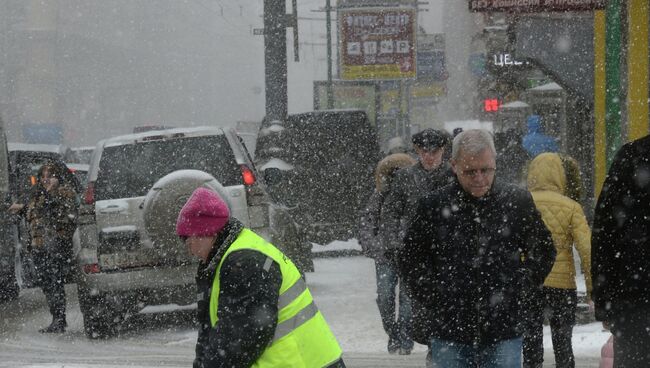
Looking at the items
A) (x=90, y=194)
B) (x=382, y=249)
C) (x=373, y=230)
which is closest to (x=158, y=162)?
(x=90, y=194)

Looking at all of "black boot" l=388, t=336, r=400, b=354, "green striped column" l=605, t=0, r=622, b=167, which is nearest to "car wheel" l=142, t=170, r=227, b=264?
"black boot" l=388, t=336, r=400, b=354

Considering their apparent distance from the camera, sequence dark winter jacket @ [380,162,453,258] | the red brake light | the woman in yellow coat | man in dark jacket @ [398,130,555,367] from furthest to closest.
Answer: the red brake light, dark winter jacket @ [380,162,453,258], the woman in yellow coat, man in dark jacket @ [398,130,555,367]

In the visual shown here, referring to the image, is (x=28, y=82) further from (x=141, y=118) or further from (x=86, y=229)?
(x=86, y=229)

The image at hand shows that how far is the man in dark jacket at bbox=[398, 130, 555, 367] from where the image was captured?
4809 mm

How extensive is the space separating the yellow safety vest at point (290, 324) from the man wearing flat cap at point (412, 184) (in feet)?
12.2

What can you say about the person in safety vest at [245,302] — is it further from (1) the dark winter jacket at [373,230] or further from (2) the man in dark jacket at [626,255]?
(1) the dark winter jacket at [373,230]

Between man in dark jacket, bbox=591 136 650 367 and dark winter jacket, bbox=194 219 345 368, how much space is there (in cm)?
132

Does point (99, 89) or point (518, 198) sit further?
point (99, 89)

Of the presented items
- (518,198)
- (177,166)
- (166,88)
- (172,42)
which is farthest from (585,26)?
(172,42)

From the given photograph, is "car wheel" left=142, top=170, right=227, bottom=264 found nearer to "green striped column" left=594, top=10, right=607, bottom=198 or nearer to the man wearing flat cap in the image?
the man wearing flat cap

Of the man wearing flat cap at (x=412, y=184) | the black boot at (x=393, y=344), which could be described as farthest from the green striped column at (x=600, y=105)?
the man wearing flat cap at (x=412, y=184)

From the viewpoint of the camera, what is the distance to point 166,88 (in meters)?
107

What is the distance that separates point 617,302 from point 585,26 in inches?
506

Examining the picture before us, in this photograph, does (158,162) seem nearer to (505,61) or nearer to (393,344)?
(393,344)
